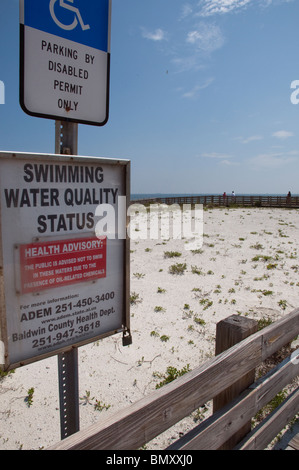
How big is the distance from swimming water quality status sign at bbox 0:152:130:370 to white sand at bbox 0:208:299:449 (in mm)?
1856

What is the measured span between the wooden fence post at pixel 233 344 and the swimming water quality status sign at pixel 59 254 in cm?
77

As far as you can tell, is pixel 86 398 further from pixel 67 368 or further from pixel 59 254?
pixel 59 254

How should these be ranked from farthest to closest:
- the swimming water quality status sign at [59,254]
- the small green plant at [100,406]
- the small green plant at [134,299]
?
the small green plant at [134,299]
the small green plant at [100,406]
the swimming water quality status sign at [59,254]

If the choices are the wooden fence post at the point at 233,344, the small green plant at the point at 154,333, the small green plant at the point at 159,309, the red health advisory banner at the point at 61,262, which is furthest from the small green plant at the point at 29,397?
the small green plant at the point at 159,309

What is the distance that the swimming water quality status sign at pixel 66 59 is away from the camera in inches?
64.1

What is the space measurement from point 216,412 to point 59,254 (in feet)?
5.11

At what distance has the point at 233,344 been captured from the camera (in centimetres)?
224

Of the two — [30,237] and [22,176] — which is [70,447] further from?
[22,176]

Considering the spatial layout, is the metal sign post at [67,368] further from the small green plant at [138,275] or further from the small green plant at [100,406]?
the small green plant at [138,275]

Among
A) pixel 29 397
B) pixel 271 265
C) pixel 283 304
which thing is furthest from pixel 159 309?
pixel 271 265

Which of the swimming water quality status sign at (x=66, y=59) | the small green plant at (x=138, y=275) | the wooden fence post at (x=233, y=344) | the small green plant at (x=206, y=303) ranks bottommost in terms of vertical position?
the small green plant at (x=206, y=303)

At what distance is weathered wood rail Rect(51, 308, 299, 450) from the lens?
134 cm

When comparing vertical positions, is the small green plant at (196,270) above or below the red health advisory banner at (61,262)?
below

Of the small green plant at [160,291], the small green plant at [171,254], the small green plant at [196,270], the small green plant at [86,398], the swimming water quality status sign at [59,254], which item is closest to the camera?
the swimming water quality status sign at [59,254]
